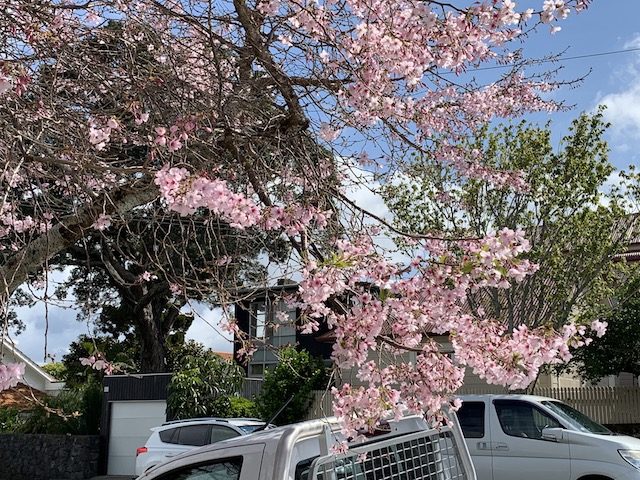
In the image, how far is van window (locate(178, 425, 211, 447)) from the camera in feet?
41.4

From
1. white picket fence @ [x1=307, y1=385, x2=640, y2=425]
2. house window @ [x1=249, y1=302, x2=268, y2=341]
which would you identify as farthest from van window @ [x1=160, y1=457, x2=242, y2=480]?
white picket fence @ [x1=307, y1=385, x2=640, y2=425]

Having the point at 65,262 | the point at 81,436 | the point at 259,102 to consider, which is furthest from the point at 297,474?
the point at 65,262

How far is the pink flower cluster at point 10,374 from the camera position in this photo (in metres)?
4.21

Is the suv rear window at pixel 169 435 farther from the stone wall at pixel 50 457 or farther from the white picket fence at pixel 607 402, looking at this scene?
the stone wall at pixel 50 457

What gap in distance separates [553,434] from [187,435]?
254 inches

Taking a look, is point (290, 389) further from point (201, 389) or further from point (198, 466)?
point (198, 466)

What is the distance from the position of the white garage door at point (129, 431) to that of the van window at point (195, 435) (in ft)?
18.0

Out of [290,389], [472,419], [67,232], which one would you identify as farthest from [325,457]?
[290,389]

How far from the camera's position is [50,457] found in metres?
18.5

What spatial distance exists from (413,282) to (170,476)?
6.12 feet

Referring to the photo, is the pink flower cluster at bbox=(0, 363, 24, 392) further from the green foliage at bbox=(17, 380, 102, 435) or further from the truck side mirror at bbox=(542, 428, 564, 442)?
the green foliage at bbox=(17, 380, 102, 435)

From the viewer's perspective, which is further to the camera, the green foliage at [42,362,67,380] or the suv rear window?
the green foliage at [42,362,67,380]

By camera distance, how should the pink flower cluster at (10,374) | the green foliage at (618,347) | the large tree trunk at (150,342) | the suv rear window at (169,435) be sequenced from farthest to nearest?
the large tree trunk at (150,342) → the green foliage at (618,347) → the suv rear window at (169,435) → the pink flower cluster at (10,374)

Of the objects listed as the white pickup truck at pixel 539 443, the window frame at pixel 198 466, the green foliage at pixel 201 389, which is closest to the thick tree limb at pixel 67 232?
the window frame at pixel 198 466
